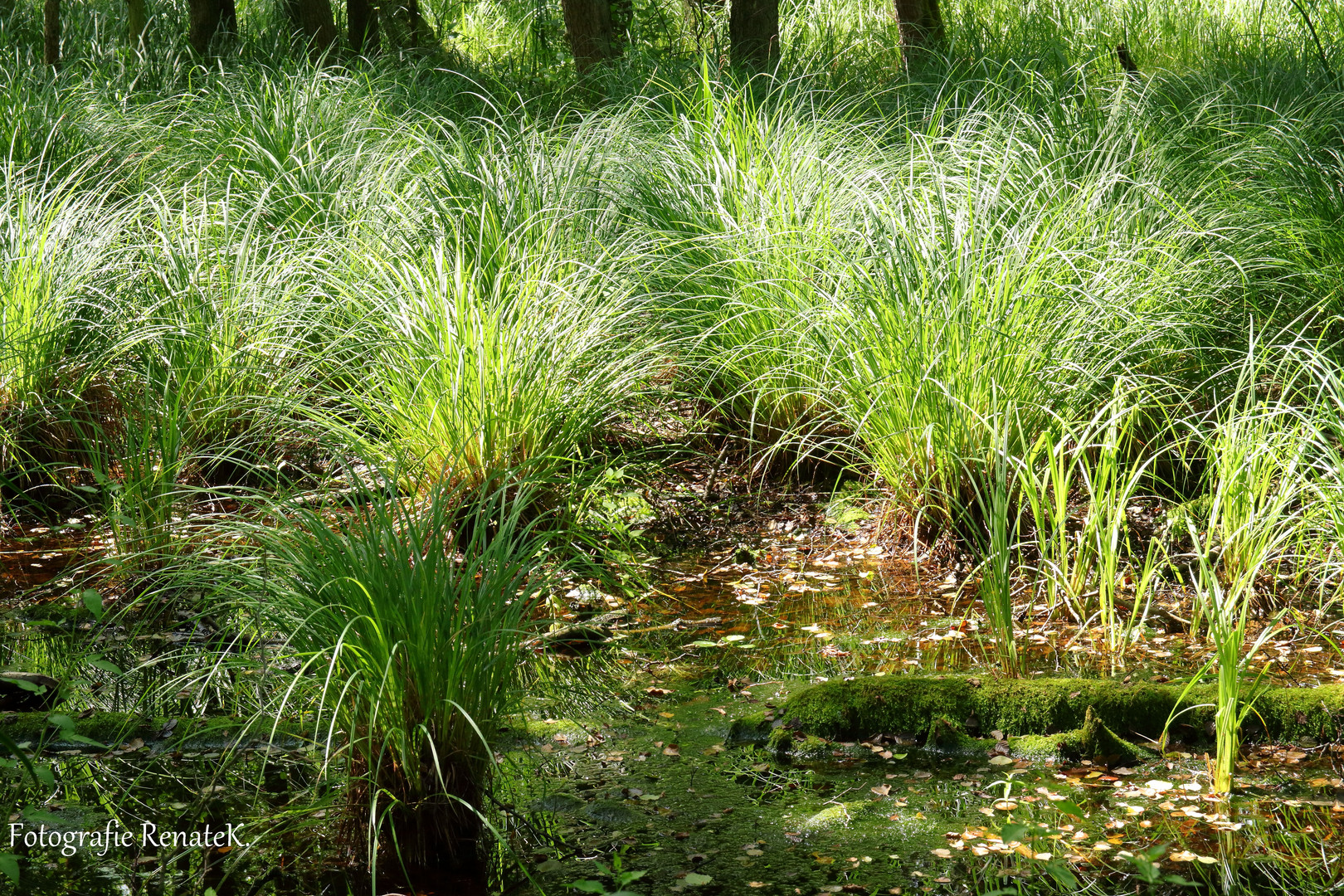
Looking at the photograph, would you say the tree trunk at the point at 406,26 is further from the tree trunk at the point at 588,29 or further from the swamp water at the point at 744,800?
the swamp water at the point at 744,800

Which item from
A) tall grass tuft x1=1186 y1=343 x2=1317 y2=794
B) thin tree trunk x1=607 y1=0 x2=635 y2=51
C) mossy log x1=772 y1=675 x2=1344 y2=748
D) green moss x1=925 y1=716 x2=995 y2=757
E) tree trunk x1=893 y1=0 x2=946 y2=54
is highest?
thin tree trunk x1=607 y1=0 x2=635 y2=51

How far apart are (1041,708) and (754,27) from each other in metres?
7.64

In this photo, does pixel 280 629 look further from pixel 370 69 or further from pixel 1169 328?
pixel 370 69

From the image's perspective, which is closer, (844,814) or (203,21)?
(844,814)

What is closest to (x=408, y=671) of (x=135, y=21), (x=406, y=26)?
(x=135, y=21)

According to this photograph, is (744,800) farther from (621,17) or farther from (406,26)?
(406,26)

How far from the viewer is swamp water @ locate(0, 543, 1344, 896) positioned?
2.36m

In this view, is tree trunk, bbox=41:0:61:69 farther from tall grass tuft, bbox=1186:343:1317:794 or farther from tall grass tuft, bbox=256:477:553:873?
tall grass tuft, bbox=1186:343:1317:794

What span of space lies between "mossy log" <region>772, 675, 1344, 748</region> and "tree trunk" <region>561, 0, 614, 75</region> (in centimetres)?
788

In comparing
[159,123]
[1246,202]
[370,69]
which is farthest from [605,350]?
[370,69]

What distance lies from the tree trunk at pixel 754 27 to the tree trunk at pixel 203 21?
4.29 metres

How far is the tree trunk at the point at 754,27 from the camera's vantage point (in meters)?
9.41

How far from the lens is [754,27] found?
31.2 ft

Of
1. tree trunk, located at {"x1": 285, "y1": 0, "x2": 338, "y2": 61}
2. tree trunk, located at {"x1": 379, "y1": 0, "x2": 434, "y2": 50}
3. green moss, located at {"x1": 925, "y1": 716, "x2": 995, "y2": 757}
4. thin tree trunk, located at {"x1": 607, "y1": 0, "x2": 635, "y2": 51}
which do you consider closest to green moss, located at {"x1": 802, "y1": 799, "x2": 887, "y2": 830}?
green moss, located at {"x1": 925, "y1": 716, "x2": 995, "y2": 757}
